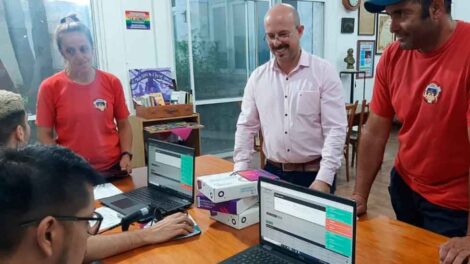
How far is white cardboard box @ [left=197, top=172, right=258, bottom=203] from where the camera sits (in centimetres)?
147

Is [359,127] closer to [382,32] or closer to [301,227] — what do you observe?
[382,32]

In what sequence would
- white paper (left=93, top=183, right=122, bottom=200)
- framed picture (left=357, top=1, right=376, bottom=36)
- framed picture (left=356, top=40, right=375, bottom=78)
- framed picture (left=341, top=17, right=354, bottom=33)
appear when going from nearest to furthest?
1. white paper (left=93, top=183, right=122, bottom=200)
2. framed picture (left=341, top=17, right=354, bottom=33)
3. framed picture (left=357, top=1, right=376, bottom=36)
4. framed picture (left=356, top=40, right=375, bottom=78)

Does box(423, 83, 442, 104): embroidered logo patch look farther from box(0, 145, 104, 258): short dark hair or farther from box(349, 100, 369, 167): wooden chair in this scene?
box(349, 100, 369, 167): wooden chair

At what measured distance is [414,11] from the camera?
1.37 meters

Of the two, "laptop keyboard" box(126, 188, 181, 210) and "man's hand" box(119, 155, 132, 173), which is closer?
"laptop keyboard" box(126, 188, 181, 210)

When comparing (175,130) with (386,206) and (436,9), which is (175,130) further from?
(436,9)

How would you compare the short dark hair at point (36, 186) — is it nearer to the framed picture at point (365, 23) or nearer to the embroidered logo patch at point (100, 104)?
the embroidered logo patch at point (100, 104)

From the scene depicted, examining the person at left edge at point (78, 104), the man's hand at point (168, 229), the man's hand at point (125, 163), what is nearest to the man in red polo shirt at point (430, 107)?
the man's hand at point (168, 229)

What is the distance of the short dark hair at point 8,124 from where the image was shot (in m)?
1.46

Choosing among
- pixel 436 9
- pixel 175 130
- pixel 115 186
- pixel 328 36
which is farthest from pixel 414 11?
pixel 328 36

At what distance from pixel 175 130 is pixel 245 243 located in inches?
107

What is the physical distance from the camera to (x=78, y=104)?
2.05 meters

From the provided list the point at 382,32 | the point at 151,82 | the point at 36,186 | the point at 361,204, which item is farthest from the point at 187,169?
the point at 382,32

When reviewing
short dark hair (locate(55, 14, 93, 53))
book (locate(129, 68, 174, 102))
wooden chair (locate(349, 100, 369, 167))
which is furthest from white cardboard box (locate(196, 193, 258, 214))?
book (locate(129, 68, 174, 102))
